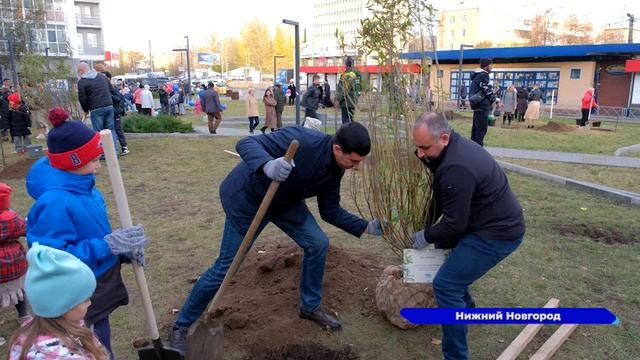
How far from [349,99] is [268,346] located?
76.1 inches

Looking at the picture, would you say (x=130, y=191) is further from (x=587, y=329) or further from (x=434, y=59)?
(x=587, y=329)

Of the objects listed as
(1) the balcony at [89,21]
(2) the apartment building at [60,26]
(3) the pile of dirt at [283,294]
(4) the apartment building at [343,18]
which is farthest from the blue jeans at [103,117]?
(1) the balcony at [89,21]

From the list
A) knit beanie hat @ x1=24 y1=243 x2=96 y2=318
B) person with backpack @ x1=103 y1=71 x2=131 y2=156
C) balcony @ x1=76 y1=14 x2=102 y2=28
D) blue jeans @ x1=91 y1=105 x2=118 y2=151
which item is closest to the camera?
knit beanie hat @ x1=24 y1=243 x2=96 y2=318

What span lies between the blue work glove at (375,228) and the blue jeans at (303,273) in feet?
1.11

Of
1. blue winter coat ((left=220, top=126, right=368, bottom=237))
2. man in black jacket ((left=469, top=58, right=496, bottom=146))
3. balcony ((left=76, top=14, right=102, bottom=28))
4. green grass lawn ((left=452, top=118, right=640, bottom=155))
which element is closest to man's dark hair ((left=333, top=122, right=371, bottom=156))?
blue winter coat ((left=220, top=126, right=368, bottom=237))

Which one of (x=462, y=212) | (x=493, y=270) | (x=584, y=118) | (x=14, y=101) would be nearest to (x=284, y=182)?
(x=462, y=212)

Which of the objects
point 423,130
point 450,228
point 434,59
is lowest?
point 450,228

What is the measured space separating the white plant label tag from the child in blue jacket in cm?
160

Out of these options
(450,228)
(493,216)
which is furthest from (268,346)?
(493,216)

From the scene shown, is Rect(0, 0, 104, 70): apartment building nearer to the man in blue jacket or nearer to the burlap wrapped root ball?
the man in blue jacket

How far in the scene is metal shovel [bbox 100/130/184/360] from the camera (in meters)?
2.76

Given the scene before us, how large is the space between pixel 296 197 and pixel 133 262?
3.54ft

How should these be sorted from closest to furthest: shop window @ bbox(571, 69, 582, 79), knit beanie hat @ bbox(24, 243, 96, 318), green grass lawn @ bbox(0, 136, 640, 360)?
knit beanie hat @ bbox(24, 243, 96, 318) < green grass lawn @ bbox(0, 136, 640, 360) < shop window @ bbox(571, 69, 582, 79)

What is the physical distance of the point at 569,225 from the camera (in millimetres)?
6199
